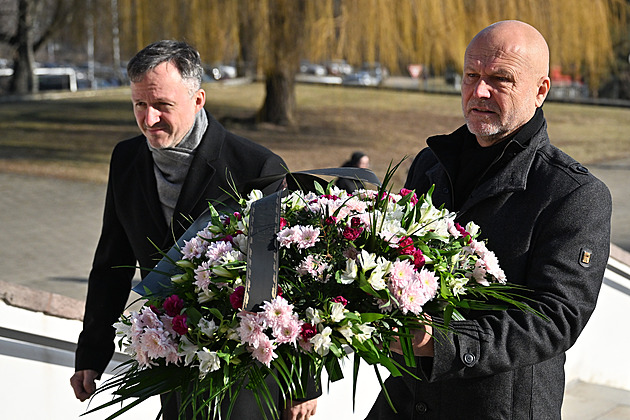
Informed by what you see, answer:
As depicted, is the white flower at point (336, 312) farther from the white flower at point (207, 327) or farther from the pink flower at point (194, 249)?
the pink flower at point (194, 249)

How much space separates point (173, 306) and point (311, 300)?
0.34m

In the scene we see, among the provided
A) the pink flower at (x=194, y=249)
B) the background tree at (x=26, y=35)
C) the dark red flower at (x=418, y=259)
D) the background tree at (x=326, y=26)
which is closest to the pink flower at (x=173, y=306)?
the pink flower at (x=194, y=249)

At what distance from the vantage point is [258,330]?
1.69 meters

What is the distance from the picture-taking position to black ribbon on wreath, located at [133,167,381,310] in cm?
171

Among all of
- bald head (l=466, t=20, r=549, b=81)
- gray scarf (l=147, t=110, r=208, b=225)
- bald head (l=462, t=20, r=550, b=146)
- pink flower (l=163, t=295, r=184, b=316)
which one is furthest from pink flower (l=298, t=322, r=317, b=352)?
gray scarf (l=147, t=110, r=208, b=225)

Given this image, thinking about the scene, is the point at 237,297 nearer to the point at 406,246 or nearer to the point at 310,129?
the point at 406,246

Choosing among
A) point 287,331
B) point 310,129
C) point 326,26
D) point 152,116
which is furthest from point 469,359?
point 310,129

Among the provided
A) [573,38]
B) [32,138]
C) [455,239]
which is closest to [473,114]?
[455,239]

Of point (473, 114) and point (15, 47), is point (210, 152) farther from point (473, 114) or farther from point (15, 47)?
point (15, 47)

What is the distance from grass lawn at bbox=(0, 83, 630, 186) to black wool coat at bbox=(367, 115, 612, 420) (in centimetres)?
1252

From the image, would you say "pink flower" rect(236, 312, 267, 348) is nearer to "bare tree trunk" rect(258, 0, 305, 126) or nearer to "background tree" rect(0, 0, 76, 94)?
"bare tree trunk" rect(258, 0, 305, 126)

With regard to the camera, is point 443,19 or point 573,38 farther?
point 573,38

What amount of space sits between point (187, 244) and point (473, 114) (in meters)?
0.94

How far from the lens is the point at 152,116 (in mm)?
2717
